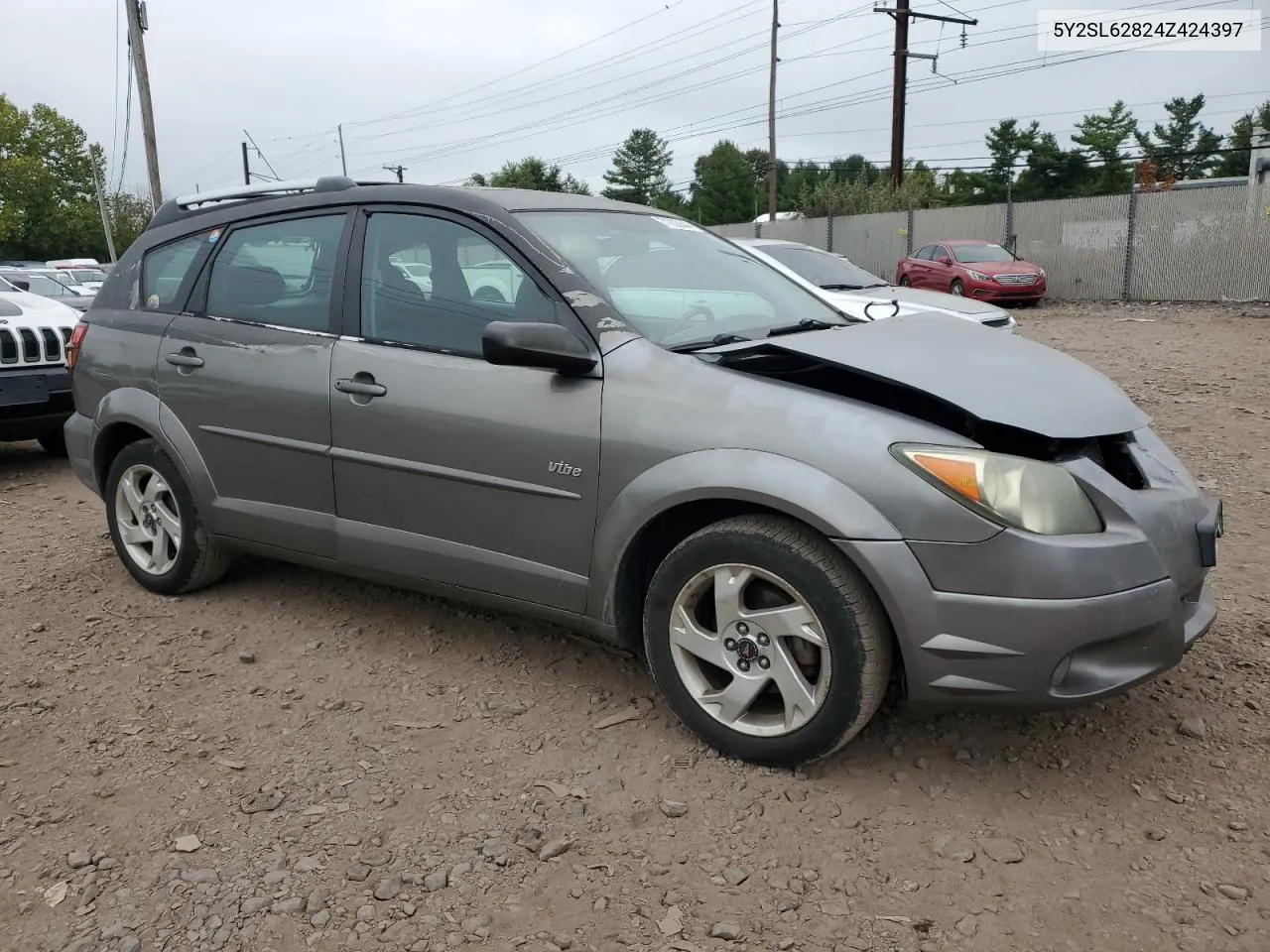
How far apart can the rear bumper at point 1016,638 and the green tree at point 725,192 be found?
249 feet

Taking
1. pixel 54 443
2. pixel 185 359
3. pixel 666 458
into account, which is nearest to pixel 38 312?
pixel 54 443

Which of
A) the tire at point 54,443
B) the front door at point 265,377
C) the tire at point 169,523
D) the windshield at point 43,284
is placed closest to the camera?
the front door at point 265,377

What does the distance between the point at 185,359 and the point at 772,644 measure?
8.74 ft

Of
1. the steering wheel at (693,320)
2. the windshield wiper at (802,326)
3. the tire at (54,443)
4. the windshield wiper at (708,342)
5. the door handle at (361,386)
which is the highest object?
the steering wheel at (693,320)

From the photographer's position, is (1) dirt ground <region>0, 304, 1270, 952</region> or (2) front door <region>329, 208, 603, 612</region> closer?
(1) dirt ground <region>0, 304, 1270, 952</region>

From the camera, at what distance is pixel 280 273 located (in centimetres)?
380

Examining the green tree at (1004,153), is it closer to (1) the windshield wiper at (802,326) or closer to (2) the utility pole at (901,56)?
(2) the utility pole at (901,56)

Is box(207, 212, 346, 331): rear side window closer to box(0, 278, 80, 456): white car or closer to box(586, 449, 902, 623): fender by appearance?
box(586, 449, 902, 623): fender

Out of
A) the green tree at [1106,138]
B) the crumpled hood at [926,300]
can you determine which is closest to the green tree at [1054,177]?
the green tree at [1106,138]

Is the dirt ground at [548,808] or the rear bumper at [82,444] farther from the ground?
the rear bumper at [82,444]

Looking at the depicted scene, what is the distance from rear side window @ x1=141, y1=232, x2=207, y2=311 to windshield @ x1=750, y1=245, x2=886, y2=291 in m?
6.46

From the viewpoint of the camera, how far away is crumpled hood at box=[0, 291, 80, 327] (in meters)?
6.65

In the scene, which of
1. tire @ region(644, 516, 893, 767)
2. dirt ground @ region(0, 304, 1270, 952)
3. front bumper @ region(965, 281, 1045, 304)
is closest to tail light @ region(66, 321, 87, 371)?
dirt ground @ region(0, 304, 1270, 952)

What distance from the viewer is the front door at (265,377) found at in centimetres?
358
